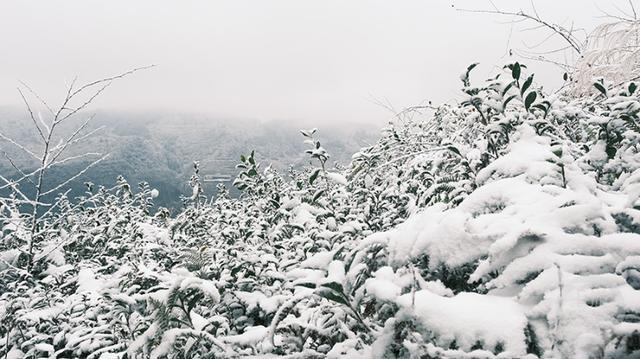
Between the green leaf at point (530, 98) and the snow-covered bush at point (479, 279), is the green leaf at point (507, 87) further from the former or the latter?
the green leaf at point (530, 98)

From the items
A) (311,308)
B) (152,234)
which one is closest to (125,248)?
(152,234)

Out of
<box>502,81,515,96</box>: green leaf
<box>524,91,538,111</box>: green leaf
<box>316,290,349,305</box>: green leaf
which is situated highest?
<box>502,81,515,96</box>: green leaf

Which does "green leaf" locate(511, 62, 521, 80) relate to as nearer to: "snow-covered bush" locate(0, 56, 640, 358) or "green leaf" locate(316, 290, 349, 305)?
"snow-covered bush" locate(0, 56, 640, 358)

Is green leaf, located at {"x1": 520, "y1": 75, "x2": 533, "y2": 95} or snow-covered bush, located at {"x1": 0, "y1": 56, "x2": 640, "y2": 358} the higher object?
green leaf, located at {"x1": 520, "y1": 75, "x2": 533, "y2": 95}

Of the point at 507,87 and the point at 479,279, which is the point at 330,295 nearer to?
the point at 479,279

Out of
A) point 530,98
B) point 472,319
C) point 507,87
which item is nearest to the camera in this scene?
point 472,319

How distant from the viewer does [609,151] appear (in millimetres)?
2084

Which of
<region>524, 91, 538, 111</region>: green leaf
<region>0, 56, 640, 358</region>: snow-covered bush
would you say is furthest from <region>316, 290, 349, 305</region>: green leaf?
<region>524, 91, 538, 111</region>: green leaf

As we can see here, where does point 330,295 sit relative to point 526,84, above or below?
below

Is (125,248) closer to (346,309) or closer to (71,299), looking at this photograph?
(71,299)

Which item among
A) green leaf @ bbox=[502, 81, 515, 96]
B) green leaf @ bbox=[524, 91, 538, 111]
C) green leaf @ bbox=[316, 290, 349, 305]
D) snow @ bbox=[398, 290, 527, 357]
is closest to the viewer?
snow @ bbox=[398, 290, 527, 357]

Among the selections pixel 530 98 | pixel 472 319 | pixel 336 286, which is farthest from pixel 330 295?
pixel 530 98

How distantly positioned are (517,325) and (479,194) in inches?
23.2

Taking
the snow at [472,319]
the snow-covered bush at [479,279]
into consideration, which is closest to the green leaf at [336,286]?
the snow-covered bush at [479,279]
